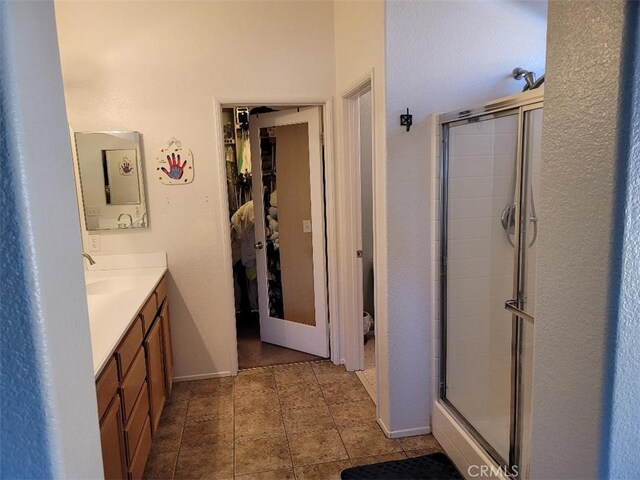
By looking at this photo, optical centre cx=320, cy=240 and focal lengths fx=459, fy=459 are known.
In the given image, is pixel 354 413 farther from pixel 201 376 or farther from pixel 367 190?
pixel 367 190

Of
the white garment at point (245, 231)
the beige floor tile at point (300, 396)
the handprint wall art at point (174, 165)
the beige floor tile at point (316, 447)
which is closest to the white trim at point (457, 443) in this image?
the beige floor tile at point (316, 447)

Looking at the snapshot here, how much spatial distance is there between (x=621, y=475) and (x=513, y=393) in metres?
1.32

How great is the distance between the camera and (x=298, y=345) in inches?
146

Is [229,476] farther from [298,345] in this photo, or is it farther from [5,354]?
[5,354]

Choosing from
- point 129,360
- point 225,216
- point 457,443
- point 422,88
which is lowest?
point 457,443


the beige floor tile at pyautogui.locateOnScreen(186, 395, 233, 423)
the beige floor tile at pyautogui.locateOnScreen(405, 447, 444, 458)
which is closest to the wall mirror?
the beige floor tile at pyautogui.locateOnScreen(186, 395, 233, 423)

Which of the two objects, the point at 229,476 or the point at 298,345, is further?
the point at 298,345

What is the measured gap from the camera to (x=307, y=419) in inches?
108

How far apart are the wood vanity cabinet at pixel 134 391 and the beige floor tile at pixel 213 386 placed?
283 mm

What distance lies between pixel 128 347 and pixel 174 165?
4.82 feet

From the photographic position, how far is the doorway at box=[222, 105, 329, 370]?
11.2 ft

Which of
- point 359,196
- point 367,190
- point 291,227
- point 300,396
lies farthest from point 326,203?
point 300,396

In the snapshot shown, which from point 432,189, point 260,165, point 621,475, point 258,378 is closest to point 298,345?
point 258,378

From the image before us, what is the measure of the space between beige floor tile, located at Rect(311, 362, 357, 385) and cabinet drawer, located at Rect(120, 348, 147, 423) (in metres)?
1.37
